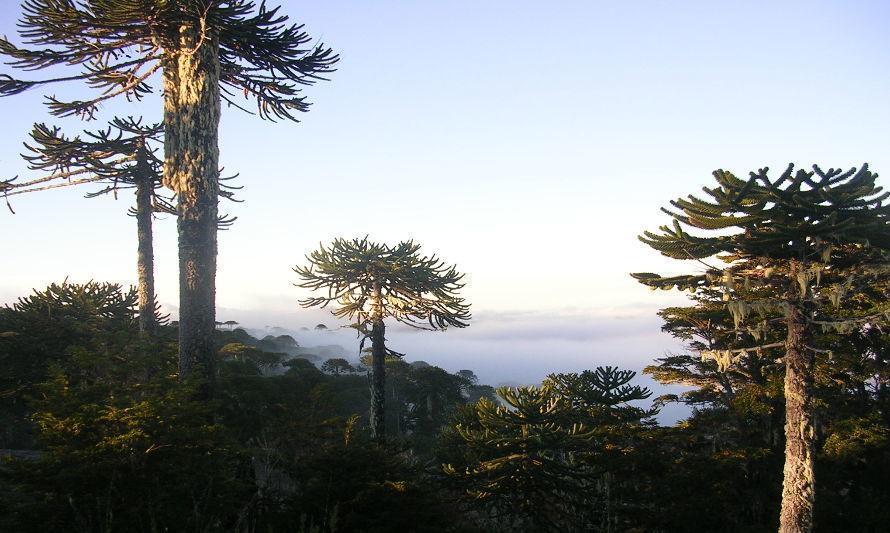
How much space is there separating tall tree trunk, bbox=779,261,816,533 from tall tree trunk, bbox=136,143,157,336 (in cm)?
1797

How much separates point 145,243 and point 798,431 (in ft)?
62.3

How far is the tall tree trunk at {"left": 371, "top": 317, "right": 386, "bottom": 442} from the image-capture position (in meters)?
18.4

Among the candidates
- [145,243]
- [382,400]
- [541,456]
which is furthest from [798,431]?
[145,243]

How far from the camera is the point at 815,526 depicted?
38.9ft

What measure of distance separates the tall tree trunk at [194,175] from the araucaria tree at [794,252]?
9.77 m

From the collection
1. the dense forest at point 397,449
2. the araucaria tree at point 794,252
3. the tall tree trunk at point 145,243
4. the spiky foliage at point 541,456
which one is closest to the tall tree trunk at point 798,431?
the araucaria tree at point 794,252

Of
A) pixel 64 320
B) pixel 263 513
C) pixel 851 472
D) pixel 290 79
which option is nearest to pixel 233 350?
pixel 64 320

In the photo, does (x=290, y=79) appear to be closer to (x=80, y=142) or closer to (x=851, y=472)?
(x=80, y=142)

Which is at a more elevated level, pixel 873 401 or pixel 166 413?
pixel 166 413

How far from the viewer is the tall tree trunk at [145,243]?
15711 mm

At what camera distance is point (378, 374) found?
18797mm

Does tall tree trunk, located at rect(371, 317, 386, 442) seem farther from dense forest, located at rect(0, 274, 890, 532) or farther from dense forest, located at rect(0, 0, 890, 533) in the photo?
dense forest, located at rect(0, 274, 890, 532)

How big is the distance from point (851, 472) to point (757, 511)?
9.63ft

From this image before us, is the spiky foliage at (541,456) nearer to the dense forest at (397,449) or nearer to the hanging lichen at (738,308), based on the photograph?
the dense forest at (397,449)
